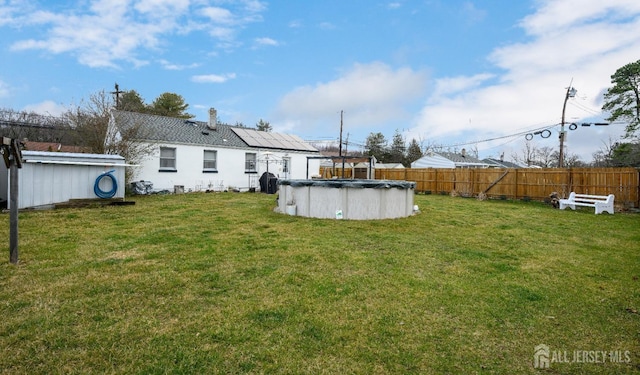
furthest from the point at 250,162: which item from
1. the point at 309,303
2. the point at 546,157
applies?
the point at 546,157

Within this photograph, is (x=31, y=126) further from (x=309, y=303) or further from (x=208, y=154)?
(x=309, y=303)

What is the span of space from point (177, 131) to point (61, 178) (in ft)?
25.8

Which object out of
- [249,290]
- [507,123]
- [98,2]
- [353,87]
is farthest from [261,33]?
[507,123]

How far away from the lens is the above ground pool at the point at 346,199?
29.0 feet

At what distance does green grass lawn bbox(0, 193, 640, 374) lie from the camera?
241cm

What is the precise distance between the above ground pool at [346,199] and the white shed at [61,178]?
22.3ft

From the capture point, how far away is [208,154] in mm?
17969

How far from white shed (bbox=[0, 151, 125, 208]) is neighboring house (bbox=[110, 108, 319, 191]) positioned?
3.72m

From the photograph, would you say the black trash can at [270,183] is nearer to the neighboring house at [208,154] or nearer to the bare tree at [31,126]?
the neighboring house at [208,154]

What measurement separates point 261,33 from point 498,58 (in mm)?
10816

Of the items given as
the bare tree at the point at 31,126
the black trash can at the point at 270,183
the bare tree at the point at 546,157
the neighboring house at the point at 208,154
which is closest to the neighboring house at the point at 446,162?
the bare tree at the point at 546,157

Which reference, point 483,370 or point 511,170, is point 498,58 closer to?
point 511,170

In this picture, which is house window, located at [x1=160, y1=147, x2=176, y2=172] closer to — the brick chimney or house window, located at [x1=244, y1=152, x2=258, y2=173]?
the brick chimney

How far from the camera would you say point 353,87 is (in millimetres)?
26906
